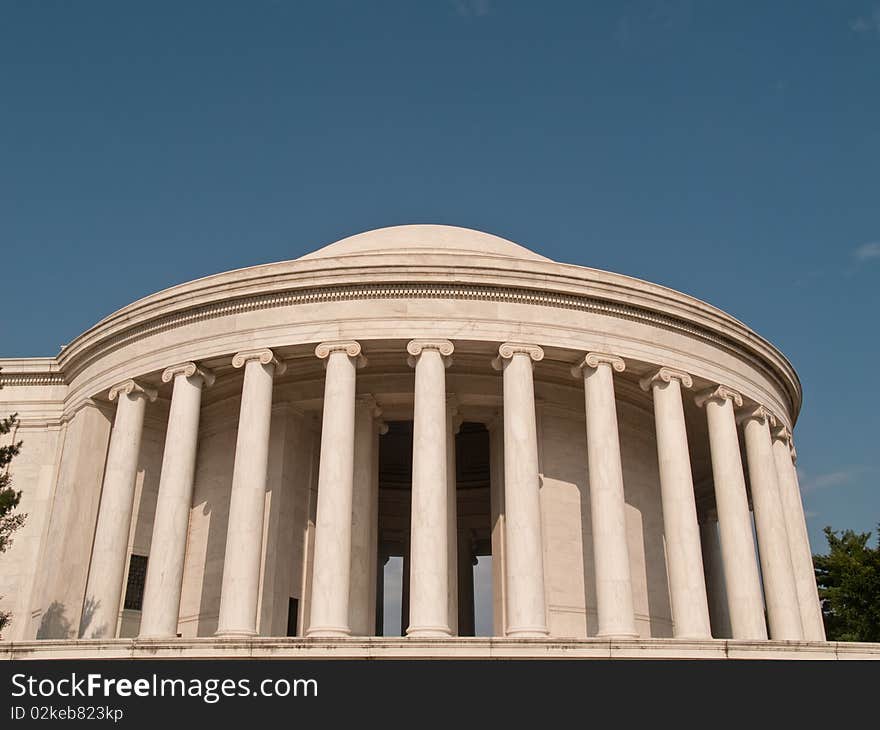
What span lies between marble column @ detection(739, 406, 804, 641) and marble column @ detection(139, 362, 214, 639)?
30.6 metres

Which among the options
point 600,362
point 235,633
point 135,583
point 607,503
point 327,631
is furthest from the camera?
point 135,583

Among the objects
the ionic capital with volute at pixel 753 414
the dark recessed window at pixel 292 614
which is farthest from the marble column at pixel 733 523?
the dark recessed window at pixel 292 614

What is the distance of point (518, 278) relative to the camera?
45.7 meters

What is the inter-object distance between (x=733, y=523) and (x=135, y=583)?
3301 cm

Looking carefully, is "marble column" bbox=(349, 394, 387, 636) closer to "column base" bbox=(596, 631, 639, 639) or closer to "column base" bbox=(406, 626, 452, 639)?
"column base" bbox=(406, 626, 452, 639)

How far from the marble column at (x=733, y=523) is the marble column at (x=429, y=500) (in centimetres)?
1470

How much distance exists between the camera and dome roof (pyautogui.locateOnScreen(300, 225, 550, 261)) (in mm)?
56000

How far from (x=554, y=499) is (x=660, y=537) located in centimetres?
779

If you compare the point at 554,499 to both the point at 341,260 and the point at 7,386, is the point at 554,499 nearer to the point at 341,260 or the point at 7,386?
the point at 341,260

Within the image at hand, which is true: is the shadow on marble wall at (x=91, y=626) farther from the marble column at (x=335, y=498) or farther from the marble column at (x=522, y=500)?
the marble column at (x=522, y=500)

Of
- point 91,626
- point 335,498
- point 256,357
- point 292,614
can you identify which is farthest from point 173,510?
point 292,614

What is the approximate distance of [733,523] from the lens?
151ft

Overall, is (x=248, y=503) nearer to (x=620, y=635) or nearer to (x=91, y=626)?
(x=91, y=626)
